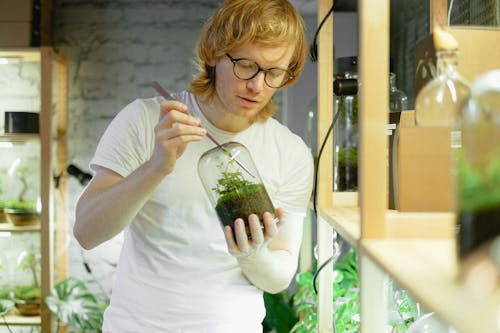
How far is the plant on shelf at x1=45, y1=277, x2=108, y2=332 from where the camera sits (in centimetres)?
378

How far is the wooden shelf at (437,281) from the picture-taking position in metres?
0.35

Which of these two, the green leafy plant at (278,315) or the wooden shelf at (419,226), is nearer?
the wooden shelf at (419,226)

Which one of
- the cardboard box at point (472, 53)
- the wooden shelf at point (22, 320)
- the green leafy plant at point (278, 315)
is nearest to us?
the cardboard box at point (472, 53)

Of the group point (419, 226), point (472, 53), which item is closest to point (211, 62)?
point (472, 53)

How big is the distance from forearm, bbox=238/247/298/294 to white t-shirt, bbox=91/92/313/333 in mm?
56

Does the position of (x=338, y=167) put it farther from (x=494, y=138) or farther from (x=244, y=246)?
(x=494, y=138)

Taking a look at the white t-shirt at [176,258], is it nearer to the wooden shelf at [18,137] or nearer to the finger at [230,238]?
the finger at [230,238]

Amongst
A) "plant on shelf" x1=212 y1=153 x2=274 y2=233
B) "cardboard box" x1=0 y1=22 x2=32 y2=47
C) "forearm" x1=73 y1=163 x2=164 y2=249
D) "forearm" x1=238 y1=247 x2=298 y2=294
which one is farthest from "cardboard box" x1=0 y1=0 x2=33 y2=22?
"plant on shelf" x1=212 y1=153 x2=274 y2=233

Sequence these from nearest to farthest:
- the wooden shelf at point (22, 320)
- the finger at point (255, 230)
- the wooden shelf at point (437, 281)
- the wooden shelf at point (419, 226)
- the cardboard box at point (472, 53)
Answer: the wooden shelf at point (437, 281) → the wooden shelf at point (419, 226) → the cardboard box at point (472, 53) → the finger at point (255, 230) → the wooden shelf at point (22, 320)

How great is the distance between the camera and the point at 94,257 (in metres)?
4.32

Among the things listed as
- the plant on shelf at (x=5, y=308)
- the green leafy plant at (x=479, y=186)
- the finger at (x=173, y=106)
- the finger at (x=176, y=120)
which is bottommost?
the plant on shelf at (x=5, y=308)

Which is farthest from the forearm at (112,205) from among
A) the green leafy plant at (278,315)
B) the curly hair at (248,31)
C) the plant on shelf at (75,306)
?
the plant on shelf at (75,306)

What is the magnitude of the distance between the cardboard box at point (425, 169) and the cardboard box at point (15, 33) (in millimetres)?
3618

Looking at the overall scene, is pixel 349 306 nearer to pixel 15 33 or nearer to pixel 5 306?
pixel 5 306
